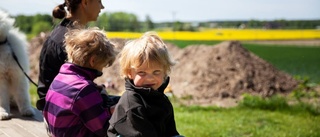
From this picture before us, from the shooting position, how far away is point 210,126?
18.7 ft

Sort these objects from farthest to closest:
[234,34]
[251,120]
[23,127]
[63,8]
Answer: [234,34] → [251,120] → [23,127] → [63,8]

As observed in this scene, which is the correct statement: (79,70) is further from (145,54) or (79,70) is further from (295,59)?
(295,59)

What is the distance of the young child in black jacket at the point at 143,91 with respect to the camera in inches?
81.8

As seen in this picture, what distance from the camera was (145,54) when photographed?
2.11 metres

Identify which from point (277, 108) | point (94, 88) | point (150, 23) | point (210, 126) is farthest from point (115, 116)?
point (150, 23)

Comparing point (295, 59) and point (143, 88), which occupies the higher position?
point (143, 88)

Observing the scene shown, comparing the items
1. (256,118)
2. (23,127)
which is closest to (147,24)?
(256,118)

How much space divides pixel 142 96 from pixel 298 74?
800 centimetres

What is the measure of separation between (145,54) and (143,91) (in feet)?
0.66

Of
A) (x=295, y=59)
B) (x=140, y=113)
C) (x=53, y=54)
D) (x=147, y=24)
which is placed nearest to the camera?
(x=140, y=113)

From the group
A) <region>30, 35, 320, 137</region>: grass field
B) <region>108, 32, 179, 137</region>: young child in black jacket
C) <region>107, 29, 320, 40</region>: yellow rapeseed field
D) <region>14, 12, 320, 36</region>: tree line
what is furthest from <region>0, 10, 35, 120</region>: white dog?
<region>14, 12, 320, 36</region>: tree line

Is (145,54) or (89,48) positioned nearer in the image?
(145,54)

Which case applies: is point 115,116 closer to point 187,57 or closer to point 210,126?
point 210,126

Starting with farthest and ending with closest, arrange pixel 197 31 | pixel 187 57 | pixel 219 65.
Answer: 1. pixel 197 31
2. pixel 187 57
3. pixel 219 65
